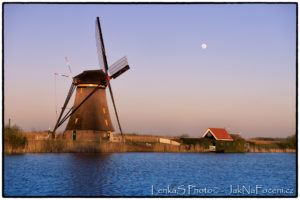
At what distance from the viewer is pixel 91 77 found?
4356 centimetres

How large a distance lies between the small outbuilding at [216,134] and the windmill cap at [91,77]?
1712cm

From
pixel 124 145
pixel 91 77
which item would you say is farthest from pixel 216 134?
pixel 91 77

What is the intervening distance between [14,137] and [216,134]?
26.8 metres

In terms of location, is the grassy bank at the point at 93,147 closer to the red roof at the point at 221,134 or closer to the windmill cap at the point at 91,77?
the red roof at the point at 221,134

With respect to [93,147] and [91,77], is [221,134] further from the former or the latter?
[93,147]

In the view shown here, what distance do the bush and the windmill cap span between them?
9.56 metres

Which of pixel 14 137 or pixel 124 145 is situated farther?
pixel 124 145

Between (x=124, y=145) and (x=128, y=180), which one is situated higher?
(x=124, y=145)

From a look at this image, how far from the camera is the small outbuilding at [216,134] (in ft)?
178

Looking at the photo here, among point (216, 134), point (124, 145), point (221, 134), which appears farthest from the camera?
point (221, 134)

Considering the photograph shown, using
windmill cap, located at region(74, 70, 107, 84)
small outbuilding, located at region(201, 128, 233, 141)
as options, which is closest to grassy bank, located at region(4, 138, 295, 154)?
small outbuilding, located at region(201, 128, 233, 141)

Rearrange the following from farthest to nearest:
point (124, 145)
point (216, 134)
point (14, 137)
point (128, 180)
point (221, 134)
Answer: point (221, 134)
point (216, 134)
point (124, 145)
point (14, 137)
point (128, 180)

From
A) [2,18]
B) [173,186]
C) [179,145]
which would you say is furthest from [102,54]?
[2,18]

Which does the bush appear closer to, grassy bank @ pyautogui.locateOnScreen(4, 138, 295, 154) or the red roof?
grassy bank @ pyautogui.locateOnScreen(4, 138, 295, 154)
